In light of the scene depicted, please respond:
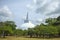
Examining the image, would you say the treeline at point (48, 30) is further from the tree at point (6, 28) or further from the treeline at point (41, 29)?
the tree at point (6, 28)

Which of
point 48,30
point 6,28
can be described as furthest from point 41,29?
point 6,28

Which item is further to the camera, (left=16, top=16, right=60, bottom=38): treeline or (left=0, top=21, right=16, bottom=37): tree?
(left=0, top=21, right=16, bottom=37): tree

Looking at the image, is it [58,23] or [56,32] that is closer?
[58,23]

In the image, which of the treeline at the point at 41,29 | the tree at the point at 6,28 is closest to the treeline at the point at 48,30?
the treeline at the point at 41,29

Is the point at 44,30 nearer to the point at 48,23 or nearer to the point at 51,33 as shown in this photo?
the point at 51,33

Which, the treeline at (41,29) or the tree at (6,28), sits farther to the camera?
the tree at (6,28)

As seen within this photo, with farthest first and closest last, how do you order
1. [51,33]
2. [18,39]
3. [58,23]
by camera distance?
[51,33] → [58,23] → [18,39]

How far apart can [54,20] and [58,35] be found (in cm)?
100

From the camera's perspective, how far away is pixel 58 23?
7.11m

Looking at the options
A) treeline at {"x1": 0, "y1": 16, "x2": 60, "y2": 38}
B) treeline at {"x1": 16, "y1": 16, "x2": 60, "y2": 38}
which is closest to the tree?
treeline at {"x1": 0, "y1": 16, "x2": 60, "y2": 38}

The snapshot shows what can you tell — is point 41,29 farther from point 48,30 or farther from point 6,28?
point 6,28

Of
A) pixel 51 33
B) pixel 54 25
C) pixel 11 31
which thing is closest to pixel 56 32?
pixel 51 33

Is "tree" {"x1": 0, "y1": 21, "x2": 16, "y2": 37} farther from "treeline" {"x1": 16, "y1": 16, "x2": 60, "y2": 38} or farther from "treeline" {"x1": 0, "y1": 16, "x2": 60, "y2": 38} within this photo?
"treeline" {"x1": 16, "y1": 16, "x2": 60, "y2": 38}

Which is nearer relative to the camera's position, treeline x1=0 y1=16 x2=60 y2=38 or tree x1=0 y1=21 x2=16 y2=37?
treeline x1=0 y1=16 x2=60 y2=38
